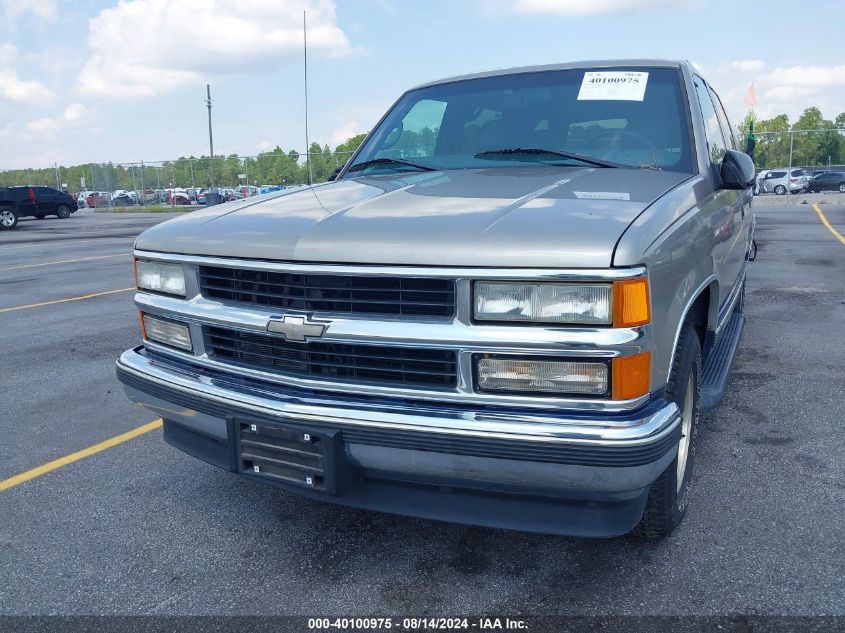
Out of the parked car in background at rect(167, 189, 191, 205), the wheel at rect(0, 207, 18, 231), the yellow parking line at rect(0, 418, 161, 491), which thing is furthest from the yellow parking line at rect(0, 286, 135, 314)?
the parked car in background at rect(167, 189, 191, 205)

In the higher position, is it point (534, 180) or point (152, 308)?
point (534, 180)

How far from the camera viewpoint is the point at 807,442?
12.3ft

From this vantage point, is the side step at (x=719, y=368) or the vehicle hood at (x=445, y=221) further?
the side step at (x=719, y=368)

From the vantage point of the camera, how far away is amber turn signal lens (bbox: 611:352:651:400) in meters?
2.16

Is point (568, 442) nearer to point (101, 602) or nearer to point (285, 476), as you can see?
point (285, 476)

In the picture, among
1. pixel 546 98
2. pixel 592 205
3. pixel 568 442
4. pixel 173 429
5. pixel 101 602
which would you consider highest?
pixel 546 98

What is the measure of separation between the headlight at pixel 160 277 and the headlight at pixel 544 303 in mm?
1295

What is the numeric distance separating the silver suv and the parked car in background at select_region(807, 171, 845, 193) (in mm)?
37896

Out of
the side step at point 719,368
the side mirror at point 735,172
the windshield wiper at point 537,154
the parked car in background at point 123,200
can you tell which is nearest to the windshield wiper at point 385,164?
the windshield wiper at point 537,154

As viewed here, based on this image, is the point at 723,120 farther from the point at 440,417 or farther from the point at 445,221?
the point at 440,417

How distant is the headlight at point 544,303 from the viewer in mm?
2145

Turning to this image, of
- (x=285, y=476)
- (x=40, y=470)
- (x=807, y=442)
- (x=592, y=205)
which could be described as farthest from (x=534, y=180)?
(x=40, y=470)

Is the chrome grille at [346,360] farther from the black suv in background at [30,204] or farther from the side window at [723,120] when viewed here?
the black suv in background at [30,204]

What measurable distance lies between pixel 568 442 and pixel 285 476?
96cm
